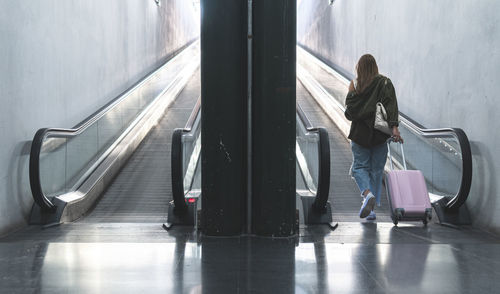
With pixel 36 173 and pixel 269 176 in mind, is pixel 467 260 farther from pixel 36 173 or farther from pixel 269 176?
pixel 36 173

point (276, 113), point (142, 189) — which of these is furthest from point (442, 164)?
point (142, 189)

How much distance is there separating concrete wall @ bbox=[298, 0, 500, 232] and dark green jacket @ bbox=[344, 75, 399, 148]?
2.89 feet

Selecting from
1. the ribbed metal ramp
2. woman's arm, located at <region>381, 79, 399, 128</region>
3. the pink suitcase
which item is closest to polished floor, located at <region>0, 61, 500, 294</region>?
the pink suitcase

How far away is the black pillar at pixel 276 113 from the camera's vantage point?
164 inches

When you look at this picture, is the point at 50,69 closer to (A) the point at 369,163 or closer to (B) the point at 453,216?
(A) the point at 369,163

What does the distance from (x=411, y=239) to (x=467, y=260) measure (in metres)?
0.81

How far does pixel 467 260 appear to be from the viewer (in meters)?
3.49

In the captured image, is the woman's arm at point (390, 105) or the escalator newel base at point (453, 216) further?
the escalator newel base at point (453, 216)

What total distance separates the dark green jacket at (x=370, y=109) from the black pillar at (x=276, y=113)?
42.8 inches

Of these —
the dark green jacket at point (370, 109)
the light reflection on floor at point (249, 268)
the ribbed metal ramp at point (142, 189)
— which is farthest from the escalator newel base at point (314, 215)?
the ribbed metal ramp at point (142, 189)

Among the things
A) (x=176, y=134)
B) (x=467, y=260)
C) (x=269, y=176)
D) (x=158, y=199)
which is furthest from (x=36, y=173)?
(x=467, y=260)

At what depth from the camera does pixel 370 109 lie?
500 centimetres

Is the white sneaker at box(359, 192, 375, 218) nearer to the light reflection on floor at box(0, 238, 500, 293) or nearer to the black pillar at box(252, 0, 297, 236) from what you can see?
the light reflection on floor at box(0, 238, 500, 293)

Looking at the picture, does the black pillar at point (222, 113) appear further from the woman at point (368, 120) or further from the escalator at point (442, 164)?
the escalator at point (442, 164)
